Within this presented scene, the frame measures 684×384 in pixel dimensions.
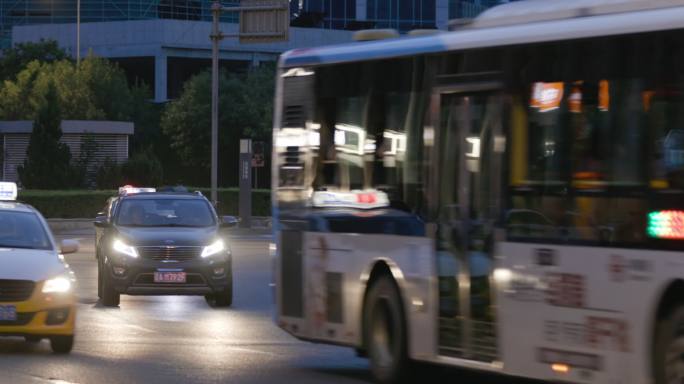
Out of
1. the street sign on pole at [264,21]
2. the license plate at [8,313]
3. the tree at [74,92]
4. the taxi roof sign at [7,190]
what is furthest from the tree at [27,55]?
the license plate at [8,313]

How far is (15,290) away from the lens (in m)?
17.0

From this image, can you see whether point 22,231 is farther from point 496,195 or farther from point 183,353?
point 496,195

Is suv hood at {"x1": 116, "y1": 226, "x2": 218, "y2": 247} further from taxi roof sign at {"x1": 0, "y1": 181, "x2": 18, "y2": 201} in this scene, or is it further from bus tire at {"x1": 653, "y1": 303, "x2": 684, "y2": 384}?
bus tire at {"x1": 653, "y1": 303, "x2": 684, "y2": 384}

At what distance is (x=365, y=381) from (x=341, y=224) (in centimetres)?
148

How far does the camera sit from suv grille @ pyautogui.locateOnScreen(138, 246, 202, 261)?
24688 mm

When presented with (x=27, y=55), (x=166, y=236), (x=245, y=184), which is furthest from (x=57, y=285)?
(x=27, y=55)

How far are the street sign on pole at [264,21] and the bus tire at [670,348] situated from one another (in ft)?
122

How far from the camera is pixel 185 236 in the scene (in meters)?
25.0

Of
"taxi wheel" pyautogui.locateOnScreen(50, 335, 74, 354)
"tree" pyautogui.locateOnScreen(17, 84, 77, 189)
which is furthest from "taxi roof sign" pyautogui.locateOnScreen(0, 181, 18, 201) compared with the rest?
"tree" pyautogui.locateOnScreen(17, 84, 77, 189)

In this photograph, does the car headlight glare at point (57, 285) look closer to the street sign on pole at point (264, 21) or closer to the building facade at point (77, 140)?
the street sign on pole at point (264, 21)

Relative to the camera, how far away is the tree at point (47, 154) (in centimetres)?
6969

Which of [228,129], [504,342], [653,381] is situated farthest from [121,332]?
[228,129]

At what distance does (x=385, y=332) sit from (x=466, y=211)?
1.80 m

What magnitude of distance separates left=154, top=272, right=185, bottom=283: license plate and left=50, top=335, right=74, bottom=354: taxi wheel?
7.17 metres
